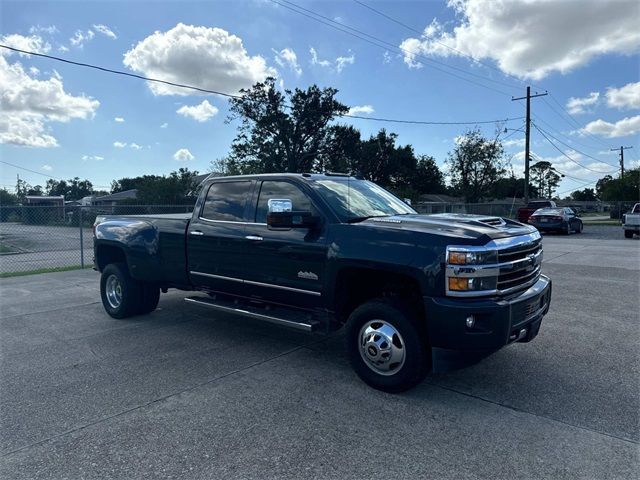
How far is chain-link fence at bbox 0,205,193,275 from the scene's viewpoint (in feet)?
42.0

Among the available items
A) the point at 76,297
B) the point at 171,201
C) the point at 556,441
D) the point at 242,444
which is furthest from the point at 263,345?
the point at 171,201

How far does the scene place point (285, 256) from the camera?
186 inches

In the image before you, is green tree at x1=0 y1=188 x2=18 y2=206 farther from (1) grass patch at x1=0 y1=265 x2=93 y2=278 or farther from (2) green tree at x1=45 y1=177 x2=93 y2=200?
(1) grass patch at x1=0 y1=265 x2=93 y2=278

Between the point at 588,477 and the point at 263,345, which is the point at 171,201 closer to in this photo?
the point at 263,345

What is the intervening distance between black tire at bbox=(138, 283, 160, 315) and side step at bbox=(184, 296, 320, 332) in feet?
4.31

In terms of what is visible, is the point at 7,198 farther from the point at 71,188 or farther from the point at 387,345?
the point at 387,345

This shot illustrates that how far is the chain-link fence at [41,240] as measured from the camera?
1281 cm

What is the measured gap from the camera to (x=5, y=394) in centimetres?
406

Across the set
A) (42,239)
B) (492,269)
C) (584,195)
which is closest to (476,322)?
(492,269)

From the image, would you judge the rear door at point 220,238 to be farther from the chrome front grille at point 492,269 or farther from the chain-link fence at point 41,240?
the chain-link fence at point 41,240

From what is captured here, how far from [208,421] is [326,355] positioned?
5.81 feet

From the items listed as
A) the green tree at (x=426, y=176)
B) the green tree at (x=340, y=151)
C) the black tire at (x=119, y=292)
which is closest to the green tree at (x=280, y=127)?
the green tree at (x=340, y=151)

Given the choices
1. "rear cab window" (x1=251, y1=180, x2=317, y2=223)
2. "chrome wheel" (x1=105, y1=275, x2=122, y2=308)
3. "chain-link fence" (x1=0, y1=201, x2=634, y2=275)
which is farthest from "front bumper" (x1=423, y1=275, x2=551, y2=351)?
"chain-link fence" (x1=0, y1=201, x2=634, y2=275)

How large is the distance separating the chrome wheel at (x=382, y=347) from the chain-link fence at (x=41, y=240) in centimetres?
Answer: 956
